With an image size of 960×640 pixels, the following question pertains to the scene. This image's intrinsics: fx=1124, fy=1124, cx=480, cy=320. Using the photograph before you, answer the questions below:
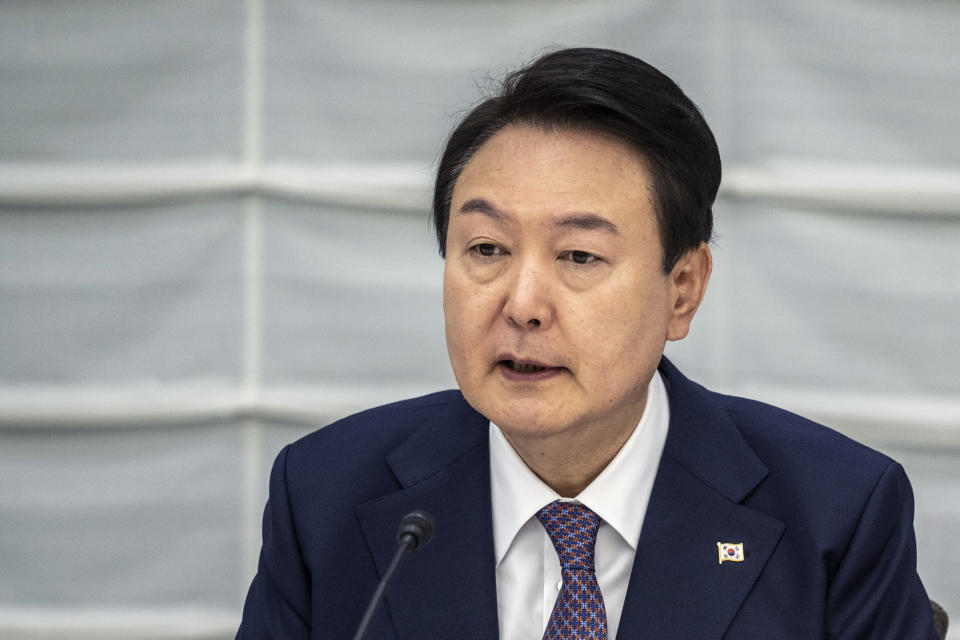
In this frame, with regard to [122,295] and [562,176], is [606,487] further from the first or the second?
[122,295]

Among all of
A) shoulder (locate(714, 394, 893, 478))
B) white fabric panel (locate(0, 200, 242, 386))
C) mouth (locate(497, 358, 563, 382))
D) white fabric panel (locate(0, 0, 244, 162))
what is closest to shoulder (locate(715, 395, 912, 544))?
shoulder (locate(714, 394, 893, 478))

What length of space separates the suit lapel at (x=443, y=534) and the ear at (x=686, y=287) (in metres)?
0.34

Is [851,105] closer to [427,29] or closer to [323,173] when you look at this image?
[427,29]

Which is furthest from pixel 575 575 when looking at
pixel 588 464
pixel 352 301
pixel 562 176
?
pixel 352 301

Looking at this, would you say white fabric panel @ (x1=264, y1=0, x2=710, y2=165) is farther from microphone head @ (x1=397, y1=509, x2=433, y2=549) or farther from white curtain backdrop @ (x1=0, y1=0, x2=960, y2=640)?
microphone head @ (x1=397, y1=509, x2=433, y2=549)

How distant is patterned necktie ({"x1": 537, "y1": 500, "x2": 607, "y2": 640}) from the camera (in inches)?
60.1

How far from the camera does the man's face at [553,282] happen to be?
4.77 ft

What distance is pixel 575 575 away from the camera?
156cm

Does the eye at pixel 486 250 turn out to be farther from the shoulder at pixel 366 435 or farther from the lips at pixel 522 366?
the shoulder at pixel 366 435

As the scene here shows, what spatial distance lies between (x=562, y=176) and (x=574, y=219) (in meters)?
0.06

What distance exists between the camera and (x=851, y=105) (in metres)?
2.28

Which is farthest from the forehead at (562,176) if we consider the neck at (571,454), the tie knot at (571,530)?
the tie knot at (571,530)

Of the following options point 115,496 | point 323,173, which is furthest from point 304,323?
point 115,496

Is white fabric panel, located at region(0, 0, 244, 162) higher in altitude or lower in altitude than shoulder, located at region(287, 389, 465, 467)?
higher
